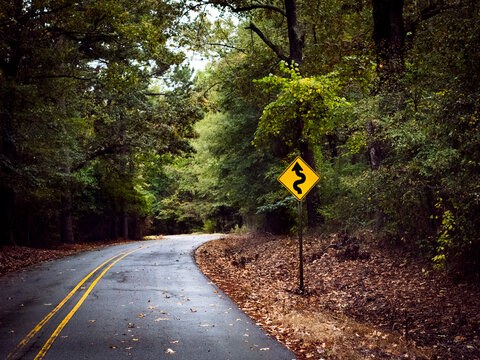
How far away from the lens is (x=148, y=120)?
83.0 feet

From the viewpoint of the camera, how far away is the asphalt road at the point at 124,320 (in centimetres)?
564

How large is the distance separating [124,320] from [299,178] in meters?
5.27

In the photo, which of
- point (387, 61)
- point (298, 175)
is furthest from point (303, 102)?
point (298, 175)

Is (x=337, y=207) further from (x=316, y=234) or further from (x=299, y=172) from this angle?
(x=299, y=172)

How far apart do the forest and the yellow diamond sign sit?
1718 millimetres

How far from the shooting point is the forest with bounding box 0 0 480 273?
26.1 ft

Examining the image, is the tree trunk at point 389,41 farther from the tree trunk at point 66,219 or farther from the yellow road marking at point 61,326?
the tree trunk at point 66,219

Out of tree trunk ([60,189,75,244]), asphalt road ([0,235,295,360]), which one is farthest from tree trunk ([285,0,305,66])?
tree trunk ([60,189,75,244])

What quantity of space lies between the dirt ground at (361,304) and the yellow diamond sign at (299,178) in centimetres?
271

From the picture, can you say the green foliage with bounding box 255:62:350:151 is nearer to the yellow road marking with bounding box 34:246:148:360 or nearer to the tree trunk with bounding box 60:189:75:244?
the yellow road marking with bounding box 34:246:148:360

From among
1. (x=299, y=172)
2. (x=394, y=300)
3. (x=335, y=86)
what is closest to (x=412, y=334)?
(x=394, y=300)

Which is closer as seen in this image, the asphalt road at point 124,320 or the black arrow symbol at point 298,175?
the asphalt road at point 124,320

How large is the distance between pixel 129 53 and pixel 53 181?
26.7ft

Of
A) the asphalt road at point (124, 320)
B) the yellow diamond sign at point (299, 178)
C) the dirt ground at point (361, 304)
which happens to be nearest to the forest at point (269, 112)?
the dirt ground at point (361, 304)
